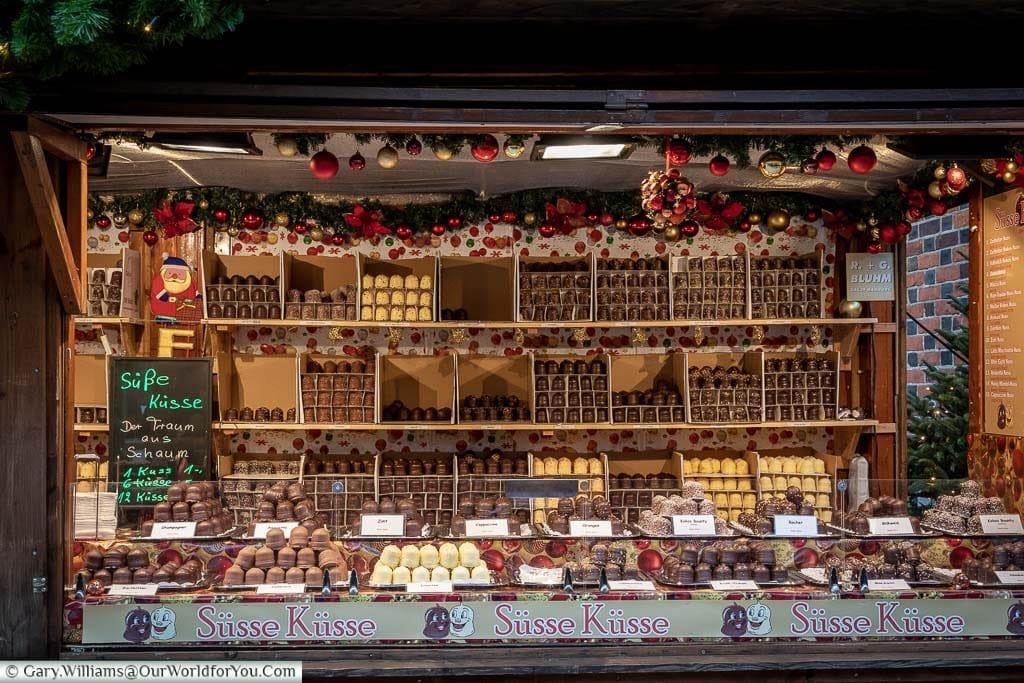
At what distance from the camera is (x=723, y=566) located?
4.14m

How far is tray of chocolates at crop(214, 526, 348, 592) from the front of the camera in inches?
159

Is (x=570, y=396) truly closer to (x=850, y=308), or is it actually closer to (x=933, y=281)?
(x=850, y=308)

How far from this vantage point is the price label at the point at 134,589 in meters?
3.97

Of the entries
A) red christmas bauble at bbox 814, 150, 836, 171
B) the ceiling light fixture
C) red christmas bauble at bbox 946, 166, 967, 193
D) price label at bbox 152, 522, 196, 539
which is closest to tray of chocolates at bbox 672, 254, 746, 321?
the ceiling light fixture

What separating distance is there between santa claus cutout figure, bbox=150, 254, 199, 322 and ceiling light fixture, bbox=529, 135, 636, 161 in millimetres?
2759

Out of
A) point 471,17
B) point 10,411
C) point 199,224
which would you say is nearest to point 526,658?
point 10,411

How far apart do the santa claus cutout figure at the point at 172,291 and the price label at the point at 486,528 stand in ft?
11.5

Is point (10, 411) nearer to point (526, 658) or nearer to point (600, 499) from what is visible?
point (526, 658)

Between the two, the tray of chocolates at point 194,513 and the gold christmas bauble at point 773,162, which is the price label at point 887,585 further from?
the tray of chocolates at point 194,513

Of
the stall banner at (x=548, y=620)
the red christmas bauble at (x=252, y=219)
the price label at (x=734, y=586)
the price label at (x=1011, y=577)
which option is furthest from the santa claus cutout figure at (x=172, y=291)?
the price label at (x=1011, y=577)

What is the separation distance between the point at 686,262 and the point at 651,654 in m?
3.92

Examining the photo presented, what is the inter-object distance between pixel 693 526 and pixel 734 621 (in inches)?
18.1

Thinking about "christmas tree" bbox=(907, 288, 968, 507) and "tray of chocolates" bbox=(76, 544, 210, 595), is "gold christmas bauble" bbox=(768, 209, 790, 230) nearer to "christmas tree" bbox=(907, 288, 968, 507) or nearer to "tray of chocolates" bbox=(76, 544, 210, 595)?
"christmas tree" bbox=(907, 288, 968, 507)

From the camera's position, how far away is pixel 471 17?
3.47m
